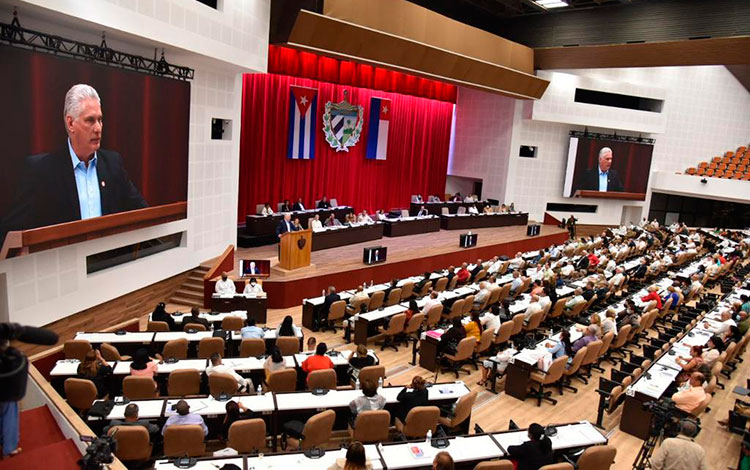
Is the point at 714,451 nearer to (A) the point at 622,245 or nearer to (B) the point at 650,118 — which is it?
(A) the point at 622,245

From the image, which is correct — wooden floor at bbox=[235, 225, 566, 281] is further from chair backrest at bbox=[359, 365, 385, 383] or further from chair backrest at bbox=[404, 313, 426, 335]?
chair backrest at bbox=[359, 365, 385, 383]

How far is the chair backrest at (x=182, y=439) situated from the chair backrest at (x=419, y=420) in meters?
2.21

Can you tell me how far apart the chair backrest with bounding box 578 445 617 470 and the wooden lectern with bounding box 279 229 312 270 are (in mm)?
8397

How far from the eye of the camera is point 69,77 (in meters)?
8.12

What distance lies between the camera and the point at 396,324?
9.70 m

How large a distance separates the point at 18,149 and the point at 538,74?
64.9ft

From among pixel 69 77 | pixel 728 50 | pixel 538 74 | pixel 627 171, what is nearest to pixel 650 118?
pixel 627 171

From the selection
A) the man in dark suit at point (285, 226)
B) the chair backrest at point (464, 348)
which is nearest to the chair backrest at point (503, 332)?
the chair backrest at point (464, 348)

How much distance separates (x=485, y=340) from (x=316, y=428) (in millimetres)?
4406

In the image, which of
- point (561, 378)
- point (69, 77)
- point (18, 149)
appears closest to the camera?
point (18, 149)

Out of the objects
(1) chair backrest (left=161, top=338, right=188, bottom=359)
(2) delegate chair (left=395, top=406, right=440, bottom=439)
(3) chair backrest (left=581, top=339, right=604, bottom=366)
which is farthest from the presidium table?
(2) delegate chair (left=395, top=406, right=440, bottom=439)

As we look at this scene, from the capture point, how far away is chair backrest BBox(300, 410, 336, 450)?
562 centimetres

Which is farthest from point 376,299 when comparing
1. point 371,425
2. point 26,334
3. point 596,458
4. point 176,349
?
point 26,334

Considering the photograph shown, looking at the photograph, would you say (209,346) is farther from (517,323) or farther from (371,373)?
(517,323)
